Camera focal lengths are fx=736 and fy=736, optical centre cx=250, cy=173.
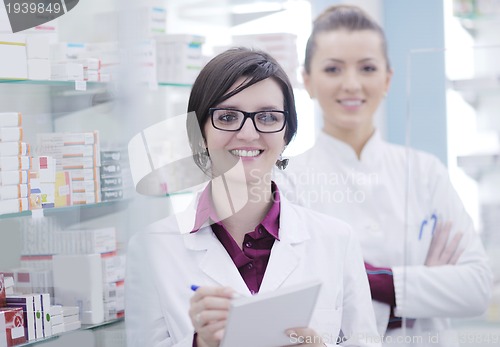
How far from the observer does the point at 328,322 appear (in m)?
1.95

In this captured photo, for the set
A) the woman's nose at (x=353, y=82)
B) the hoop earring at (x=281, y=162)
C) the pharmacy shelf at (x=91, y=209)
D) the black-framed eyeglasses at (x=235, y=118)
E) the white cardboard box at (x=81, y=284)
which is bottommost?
the white cardboard box at (x=81, y=284)

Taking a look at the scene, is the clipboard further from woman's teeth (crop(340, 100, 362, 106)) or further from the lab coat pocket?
woman's teeth (crop(340, 100, 362, 106))

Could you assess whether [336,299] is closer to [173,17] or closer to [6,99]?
[6,99]

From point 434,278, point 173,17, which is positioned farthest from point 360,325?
point 173,17

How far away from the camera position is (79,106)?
9.24 ft

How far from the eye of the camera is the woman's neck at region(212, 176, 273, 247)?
2002 millimetres

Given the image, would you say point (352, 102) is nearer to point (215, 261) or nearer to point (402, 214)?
point (402, 214)

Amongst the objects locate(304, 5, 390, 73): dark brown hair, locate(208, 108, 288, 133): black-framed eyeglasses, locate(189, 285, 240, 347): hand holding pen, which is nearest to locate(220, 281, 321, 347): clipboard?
locate(189, 285, 240, 347): hand holding pen

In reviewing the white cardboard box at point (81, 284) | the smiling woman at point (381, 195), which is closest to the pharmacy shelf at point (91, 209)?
the white cardboard box at point (81, 284)

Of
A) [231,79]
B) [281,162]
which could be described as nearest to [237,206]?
[281,162]

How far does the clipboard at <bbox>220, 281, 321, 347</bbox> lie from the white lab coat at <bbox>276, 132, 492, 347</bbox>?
76 centimetres

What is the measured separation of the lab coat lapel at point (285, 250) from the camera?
1926 mm
